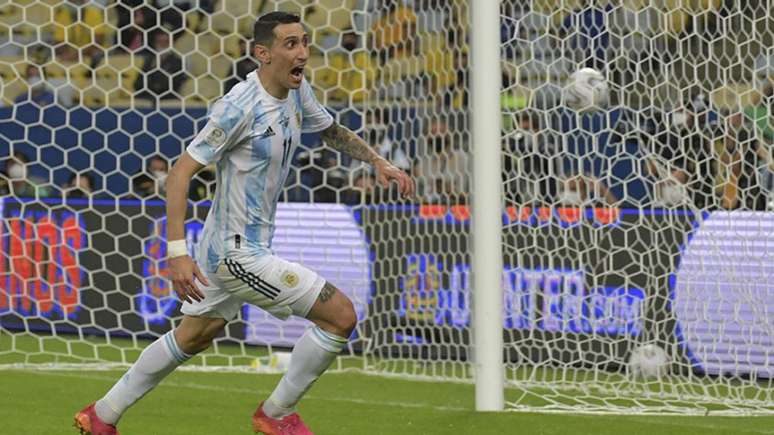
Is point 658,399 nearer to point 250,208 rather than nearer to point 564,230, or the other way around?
point 564,230

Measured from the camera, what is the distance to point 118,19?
10242 mm

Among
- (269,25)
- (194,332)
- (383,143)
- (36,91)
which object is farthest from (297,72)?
(36,91)

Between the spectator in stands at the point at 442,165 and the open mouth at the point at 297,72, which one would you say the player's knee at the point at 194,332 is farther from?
the spectator in stands at the point at 442,165

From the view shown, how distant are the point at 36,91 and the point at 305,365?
17.8 ft

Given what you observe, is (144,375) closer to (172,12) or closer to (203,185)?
(172,12)

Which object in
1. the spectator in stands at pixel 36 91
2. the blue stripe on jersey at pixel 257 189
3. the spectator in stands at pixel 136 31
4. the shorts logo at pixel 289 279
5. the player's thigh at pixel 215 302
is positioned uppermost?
the spectator in stands at pixel 136 31

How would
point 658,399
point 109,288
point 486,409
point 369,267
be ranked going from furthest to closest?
1. point 109,288
2. point 369,267
3. point 658,399
4. point 486,409

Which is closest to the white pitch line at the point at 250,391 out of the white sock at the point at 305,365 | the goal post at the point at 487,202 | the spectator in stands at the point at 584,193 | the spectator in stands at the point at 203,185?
the goal post at the point at 487,202

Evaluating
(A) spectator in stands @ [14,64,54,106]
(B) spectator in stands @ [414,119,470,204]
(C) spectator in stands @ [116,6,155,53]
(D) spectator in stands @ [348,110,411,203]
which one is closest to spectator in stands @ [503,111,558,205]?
(B) spectator in stands @ [414,119,470,204]

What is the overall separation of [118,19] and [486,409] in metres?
4.19

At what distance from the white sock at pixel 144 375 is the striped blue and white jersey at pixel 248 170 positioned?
13.3 inches

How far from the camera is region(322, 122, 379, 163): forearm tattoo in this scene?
240 inches

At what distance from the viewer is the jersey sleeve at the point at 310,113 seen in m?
5.96

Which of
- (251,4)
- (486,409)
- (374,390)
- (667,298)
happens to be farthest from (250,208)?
(251,4)
